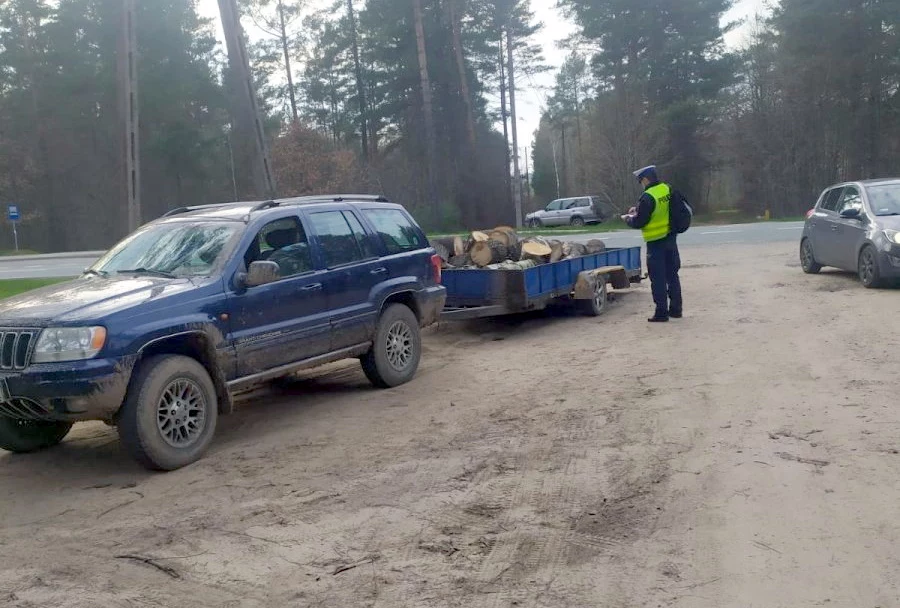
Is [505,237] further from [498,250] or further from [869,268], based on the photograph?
[869,268]

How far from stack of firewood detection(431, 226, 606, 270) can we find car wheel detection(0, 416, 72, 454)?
6.09 metres

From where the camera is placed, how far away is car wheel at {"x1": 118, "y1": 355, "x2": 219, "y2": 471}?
19.7 feet

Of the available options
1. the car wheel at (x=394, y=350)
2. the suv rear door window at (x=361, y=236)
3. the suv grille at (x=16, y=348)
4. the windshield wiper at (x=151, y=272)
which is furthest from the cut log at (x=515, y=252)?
the suv grille at (x=16, y=348)

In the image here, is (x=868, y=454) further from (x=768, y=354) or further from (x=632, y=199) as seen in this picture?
(x=632, y=199)

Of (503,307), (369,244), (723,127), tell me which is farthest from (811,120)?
(369,244)

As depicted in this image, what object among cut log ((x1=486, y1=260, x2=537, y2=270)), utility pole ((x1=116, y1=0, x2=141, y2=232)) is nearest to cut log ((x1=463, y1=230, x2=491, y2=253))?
cut log ((x1=486, y1=260, x2=537, y2=270))

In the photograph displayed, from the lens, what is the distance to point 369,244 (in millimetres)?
8531

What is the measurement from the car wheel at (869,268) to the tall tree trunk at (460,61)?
35129 mm

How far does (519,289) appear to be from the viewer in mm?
11000

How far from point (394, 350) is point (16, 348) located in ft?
12.0

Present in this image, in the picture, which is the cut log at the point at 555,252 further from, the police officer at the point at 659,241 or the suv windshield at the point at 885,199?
the suv windshield at the point at 885,199

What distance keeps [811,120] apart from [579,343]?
122ft

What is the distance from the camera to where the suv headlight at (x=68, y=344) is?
229 inches

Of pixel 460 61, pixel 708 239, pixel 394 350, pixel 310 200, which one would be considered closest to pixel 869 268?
pixel 394 350
